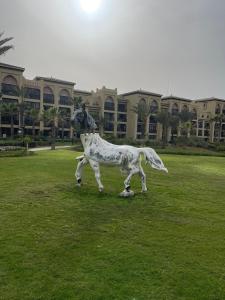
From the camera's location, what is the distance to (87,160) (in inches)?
398

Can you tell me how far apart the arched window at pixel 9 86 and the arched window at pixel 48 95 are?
8.69m

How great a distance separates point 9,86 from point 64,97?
15.3 meters

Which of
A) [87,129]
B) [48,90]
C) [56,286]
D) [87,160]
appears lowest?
[56,286]

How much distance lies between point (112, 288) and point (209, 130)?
111 meters

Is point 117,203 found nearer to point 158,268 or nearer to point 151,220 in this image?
point 151,220

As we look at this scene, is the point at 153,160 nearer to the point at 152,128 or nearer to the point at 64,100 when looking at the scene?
the point at 64,100

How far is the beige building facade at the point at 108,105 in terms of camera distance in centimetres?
6900

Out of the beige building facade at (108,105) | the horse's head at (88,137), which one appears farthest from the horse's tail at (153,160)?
the beige building facade at (108,105)

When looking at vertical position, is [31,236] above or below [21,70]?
below

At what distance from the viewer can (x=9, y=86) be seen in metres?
68.7

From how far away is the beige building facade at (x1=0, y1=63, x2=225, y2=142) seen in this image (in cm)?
6900

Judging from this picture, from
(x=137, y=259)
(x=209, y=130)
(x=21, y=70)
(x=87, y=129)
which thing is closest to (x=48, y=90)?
(x=21, y=70)

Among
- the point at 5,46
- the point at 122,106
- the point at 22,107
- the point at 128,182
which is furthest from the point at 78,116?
the point at 122,106

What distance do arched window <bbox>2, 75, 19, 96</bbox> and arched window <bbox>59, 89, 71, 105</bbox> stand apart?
12968 mm
